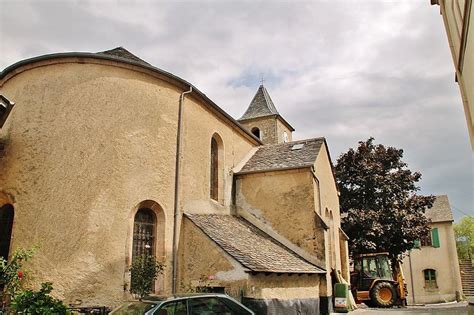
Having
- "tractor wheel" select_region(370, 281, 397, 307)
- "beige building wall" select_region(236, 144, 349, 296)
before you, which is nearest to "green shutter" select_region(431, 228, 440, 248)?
"tractor wheel" select_region(370, 281, 397, 307)

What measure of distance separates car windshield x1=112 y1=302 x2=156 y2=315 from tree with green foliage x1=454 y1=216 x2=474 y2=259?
55657 mm

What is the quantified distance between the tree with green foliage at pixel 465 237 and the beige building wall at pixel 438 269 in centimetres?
2249

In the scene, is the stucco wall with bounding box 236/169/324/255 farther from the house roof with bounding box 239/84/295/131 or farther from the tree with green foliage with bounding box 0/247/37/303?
the house roof with bounding box 239/84/295/131

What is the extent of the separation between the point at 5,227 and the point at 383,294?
17.6 meters

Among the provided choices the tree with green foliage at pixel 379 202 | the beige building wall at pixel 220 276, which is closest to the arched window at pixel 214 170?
the beige building wall at pixel 220 276

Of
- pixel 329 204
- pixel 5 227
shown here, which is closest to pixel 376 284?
pixel 329 204

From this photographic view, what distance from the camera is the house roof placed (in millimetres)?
32500

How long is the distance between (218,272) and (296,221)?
17.2 ft

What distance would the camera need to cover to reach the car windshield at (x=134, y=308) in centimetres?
708

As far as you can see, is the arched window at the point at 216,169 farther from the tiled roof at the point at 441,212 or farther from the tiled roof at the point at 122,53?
the tiled roof at the point at 441,212

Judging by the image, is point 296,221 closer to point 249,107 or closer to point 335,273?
point 335,273

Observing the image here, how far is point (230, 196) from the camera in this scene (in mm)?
17625

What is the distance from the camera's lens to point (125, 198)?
41.0 feet

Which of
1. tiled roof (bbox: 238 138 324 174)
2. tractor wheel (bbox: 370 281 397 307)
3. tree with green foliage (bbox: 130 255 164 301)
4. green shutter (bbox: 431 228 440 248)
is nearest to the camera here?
tree with green foliage (bbox: 130 255 164 301)
